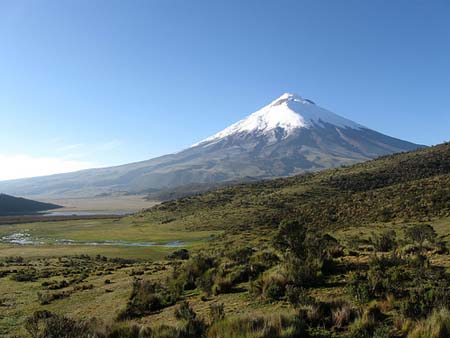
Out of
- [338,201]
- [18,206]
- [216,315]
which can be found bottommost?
[18,206]

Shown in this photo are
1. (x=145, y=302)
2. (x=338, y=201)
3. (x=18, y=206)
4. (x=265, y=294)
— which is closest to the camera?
(x=265, y=294)

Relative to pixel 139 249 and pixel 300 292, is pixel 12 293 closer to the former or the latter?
pixel 300 292

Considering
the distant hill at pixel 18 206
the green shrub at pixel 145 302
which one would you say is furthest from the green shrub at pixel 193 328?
the distant hill at pixel 18 206

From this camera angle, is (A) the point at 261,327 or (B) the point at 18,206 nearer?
(A) the point at 261,327

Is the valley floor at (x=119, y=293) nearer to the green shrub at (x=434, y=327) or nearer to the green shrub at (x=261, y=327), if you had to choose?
the green shrub at (x=261, y=327)

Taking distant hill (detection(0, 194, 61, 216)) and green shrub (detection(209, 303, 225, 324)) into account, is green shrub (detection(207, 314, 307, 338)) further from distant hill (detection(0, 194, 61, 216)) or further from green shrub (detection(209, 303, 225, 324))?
distant hill (detection(0, 194, 61, 216))

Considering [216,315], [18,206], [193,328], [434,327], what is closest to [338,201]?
[216,315]

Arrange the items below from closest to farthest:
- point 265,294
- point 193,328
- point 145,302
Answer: point 193,328 → point 265,294 → point 145,302

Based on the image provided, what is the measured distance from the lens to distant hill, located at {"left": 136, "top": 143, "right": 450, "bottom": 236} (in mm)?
41438

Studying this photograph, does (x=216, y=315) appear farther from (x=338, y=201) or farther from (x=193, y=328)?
(x=338, y=201)

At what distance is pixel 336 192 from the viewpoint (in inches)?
2763

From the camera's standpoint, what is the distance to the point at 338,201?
53.7m

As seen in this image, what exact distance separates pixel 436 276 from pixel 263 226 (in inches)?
1717

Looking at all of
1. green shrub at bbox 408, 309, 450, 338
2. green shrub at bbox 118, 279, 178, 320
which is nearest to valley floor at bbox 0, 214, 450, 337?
green shrub at bbox 118, 279, 178, 320
